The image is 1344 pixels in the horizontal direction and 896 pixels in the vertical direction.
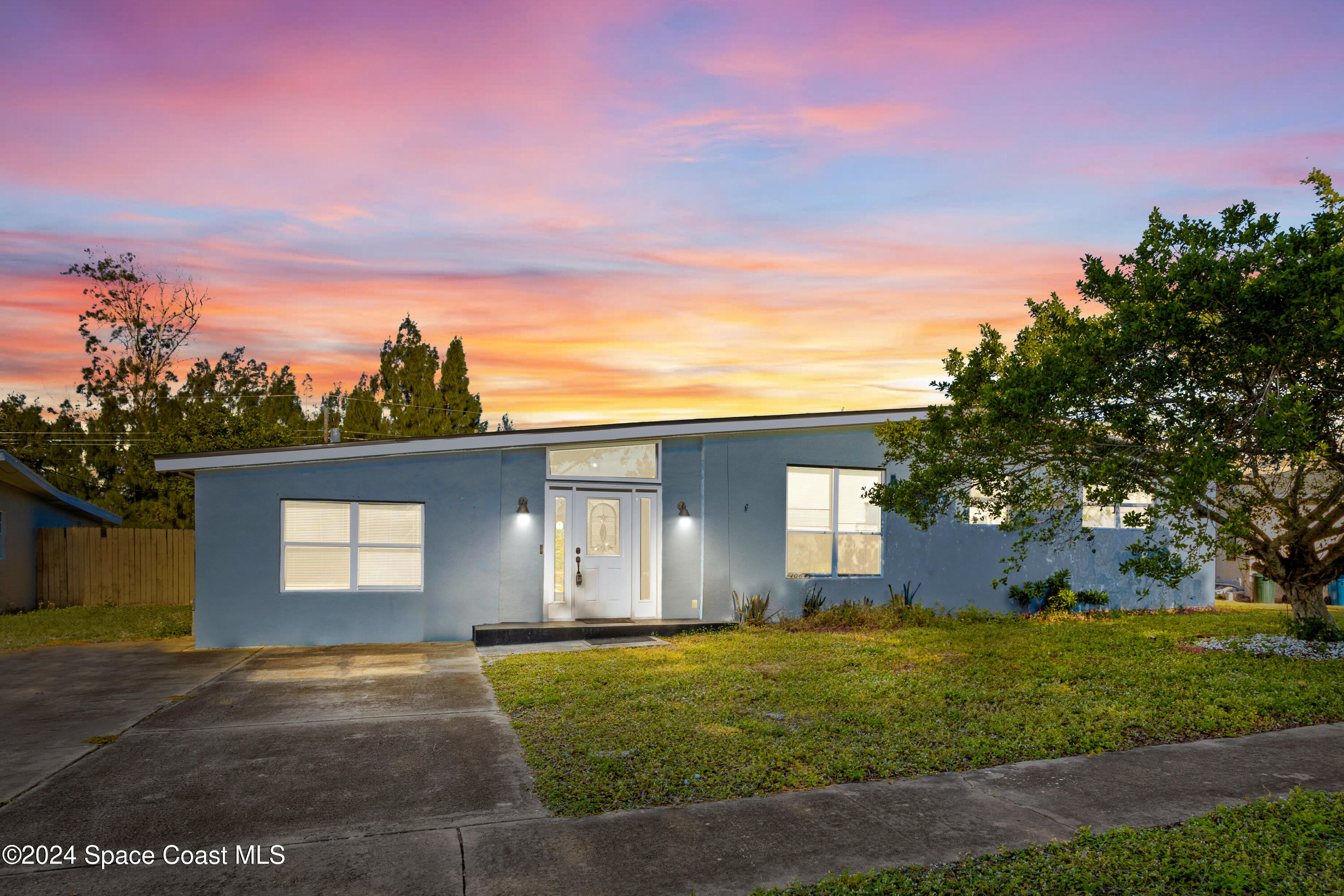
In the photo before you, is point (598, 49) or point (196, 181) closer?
point (598, 49)

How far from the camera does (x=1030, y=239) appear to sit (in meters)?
14.1

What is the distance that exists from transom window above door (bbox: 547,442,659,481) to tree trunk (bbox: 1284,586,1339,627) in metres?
8.97

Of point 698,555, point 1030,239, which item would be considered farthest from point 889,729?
point 1030,239

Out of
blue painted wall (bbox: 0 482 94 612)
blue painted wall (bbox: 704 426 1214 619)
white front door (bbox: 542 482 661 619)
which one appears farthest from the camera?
blue painted wall (bbox: 0 482 94 612)

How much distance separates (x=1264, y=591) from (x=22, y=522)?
27.7 metres

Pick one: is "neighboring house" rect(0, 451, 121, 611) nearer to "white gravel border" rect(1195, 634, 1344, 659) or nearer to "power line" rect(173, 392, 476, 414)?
"power line" rect(173, 392, 476, 414)

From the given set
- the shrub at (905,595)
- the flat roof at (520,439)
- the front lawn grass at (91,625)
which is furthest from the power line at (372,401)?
the shrub at (905,595)

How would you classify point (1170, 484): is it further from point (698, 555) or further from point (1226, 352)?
point (698, 555)

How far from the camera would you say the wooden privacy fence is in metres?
18.6

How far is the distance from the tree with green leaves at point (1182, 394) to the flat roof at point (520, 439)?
3.33m

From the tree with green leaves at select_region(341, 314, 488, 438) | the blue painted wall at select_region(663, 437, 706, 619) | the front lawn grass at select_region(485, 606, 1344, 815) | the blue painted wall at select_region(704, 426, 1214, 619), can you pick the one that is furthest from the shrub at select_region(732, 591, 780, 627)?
the tree with green leaves at select_region(341, 314, 488, 438)

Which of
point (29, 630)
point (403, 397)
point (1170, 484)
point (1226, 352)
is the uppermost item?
point (403, 397)

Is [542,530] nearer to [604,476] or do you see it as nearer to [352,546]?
[604,476]

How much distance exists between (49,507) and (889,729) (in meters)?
20.5
